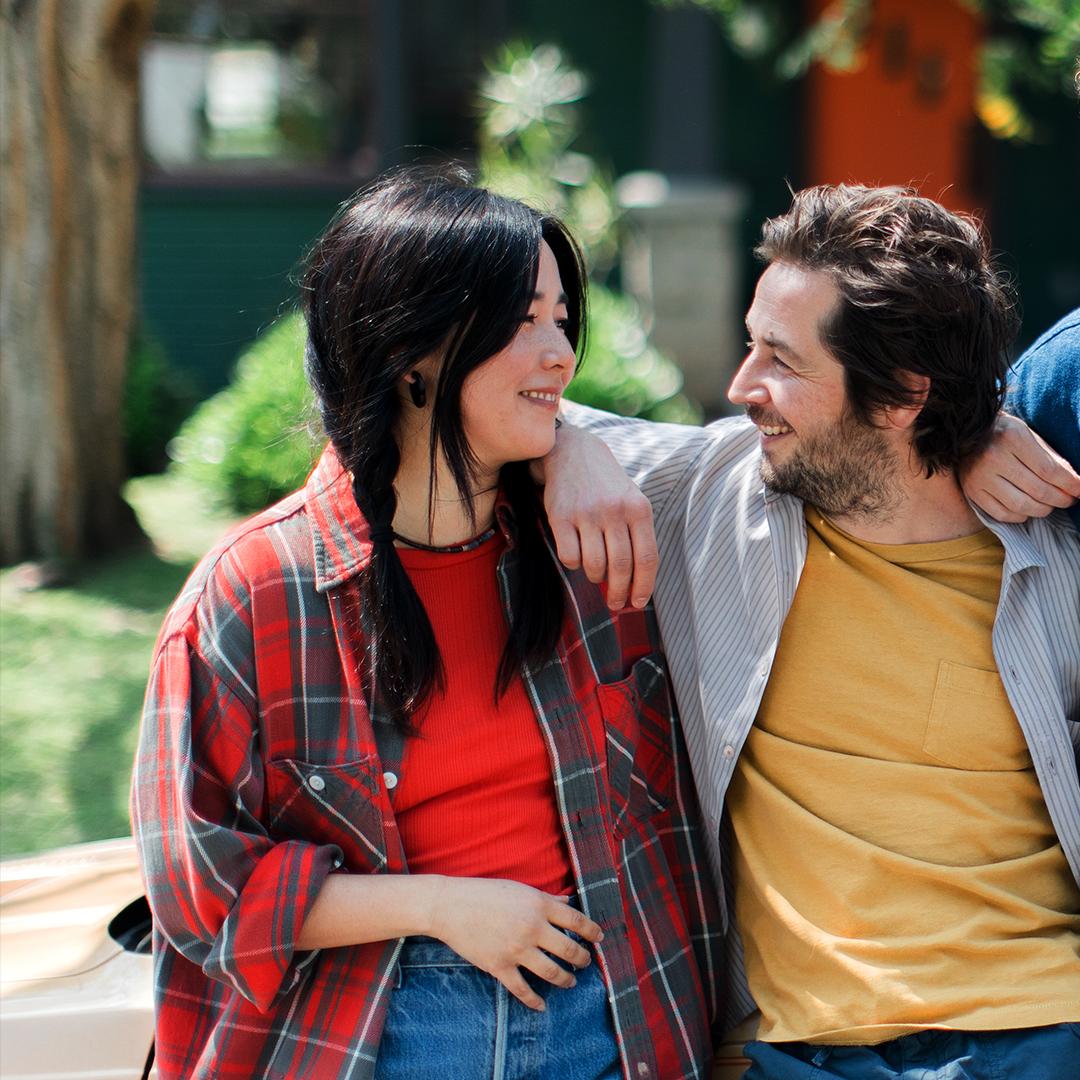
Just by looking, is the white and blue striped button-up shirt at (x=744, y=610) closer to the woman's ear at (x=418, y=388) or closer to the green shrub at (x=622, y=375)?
the woman's ear at (x=418, y=388)

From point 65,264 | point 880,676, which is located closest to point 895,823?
point 880,676

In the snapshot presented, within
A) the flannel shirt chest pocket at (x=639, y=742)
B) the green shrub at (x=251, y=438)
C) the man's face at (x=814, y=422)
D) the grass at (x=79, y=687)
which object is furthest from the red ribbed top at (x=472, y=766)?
the green shrub at (x=251, y=438)

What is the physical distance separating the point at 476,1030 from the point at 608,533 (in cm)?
75

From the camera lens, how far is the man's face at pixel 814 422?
2311 millimetres

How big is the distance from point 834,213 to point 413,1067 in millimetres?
1498

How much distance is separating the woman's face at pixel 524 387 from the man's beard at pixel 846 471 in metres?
0.43

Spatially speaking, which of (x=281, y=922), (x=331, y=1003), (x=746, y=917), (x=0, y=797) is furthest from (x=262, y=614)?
(x=0, y=797)

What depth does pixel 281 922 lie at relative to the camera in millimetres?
1921

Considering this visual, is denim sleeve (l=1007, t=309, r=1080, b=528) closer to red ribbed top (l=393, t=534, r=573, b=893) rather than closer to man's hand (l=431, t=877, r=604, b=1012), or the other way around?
red ribbed top (l=393, t=534, r=573, b=893)

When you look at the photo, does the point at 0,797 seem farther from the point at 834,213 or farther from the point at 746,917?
the point at 834,213

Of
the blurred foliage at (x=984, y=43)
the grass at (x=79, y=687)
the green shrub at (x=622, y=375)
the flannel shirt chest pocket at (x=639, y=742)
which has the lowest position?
the grass at (x=79, y=687)

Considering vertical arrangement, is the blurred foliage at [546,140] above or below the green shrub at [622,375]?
above

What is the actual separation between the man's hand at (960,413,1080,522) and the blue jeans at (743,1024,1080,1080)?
80cm

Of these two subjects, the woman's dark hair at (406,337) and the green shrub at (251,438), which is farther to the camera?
the green shrub at (251,438)
